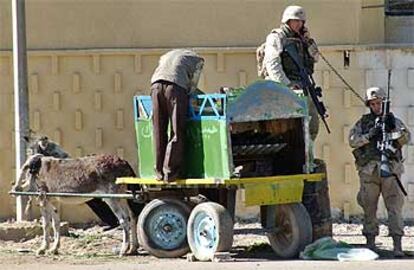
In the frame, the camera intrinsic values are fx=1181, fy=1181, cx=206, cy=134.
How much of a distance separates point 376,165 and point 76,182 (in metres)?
3.43

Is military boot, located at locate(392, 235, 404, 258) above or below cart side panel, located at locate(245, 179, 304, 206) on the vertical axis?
below

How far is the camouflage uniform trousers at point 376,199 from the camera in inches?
520

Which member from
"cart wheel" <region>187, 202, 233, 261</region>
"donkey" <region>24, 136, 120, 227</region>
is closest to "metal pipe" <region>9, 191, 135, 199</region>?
"donkey" <region>24, 136, 120, 227</region>

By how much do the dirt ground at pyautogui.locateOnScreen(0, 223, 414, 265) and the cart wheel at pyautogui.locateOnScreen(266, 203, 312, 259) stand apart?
227 mm

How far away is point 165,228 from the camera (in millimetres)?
12977

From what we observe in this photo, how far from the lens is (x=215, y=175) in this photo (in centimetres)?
1224

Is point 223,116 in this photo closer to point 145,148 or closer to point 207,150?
point 207,150

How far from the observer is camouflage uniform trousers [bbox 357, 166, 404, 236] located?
520 inches

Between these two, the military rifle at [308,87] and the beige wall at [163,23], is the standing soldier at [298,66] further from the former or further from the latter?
the beige wall at [163,23]

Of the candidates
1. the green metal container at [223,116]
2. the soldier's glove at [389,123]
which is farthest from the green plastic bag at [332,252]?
the soldier's glove at [389,123]

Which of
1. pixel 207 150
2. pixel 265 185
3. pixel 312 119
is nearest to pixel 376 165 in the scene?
pixel 312 119

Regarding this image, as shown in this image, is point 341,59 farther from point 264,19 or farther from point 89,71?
point 89,71

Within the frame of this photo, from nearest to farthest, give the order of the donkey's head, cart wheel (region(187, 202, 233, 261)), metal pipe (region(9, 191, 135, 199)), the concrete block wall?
cart wheel (region(187, 202, 233, 261)), metal pipe (region(9, 191, 135, 199)), the donkey's head, the concrete block wall

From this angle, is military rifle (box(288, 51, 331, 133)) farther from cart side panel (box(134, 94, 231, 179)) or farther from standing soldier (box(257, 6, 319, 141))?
cart side panel (box(134, 94, 231, 179))
